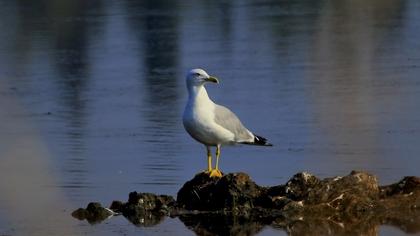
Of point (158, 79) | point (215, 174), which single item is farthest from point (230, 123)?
point (158, 79)

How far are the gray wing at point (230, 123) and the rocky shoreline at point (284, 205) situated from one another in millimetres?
555

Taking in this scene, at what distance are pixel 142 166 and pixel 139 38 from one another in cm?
1546

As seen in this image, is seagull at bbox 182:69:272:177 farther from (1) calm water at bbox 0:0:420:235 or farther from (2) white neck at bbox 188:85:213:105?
(1) calm water at bbox 0:0:420:235

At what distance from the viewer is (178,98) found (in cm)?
2031

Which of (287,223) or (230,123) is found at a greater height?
(230,123)

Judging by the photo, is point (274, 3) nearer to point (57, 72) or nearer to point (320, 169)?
point (57, 72)

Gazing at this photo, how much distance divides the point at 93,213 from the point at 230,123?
145 centimetres

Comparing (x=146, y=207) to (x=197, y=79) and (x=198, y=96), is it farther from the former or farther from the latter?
(x=197, y=79)

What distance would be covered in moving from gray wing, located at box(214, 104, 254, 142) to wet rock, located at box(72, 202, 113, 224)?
4.08 feet

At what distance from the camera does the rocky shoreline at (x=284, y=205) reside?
11.6 meters

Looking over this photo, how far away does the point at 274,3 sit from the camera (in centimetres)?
3778

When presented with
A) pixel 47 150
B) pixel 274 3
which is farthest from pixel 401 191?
pixel 274 3

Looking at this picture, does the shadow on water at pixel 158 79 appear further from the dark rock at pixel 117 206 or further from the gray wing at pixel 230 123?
the dark rock at pixel 117 206

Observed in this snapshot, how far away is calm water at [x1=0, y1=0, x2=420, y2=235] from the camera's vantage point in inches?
546
